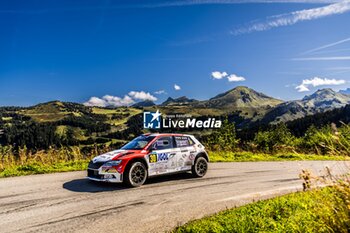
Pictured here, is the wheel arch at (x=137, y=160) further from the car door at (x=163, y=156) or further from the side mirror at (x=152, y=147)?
the side mirror at (x=152, y=147)

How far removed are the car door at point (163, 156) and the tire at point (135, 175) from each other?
12.9 inches

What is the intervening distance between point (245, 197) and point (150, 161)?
3.46 m

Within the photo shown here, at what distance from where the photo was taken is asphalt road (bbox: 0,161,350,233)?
21.1 feet

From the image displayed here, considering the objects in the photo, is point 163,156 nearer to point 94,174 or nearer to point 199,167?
point 199,167

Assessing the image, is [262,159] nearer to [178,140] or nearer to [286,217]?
[178,140]

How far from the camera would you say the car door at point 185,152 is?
1182 centimetres

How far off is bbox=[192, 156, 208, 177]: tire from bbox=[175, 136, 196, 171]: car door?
220 mm

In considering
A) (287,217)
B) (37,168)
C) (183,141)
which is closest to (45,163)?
(37,168)

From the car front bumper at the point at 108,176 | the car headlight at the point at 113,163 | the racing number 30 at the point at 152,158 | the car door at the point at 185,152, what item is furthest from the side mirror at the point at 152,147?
the car front bumper at the point at 108,176

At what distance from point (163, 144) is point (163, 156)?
47cm

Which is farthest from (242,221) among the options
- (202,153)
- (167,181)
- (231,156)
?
(231,156)

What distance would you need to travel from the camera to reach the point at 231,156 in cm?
2112

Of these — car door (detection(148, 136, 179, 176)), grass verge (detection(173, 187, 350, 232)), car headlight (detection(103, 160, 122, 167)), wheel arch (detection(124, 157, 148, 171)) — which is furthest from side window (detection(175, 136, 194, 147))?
grass verge (detection(173, 187, 350, 232))

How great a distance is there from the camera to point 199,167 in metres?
12.4
